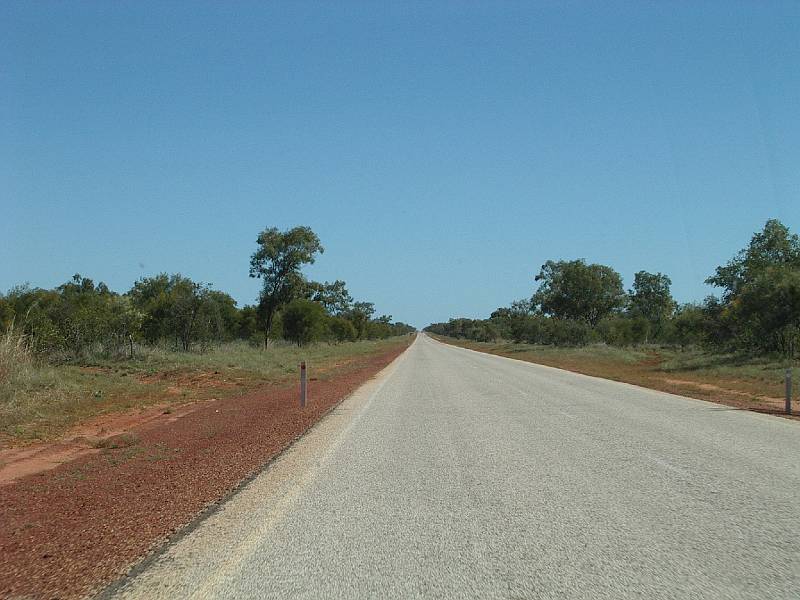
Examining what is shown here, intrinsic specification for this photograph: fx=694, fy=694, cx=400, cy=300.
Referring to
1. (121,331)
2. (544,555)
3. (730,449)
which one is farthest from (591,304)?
(544,555)

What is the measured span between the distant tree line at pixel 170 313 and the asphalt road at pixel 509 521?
49.8ft

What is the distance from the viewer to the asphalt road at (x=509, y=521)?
16.5 ft

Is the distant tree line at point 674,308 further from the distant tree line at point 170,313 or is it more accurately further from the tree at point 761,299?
the distant tree line at point 170,313

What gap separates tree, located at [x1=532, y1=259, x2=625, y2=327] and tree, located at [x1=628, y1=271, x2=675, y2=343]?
2683 cm

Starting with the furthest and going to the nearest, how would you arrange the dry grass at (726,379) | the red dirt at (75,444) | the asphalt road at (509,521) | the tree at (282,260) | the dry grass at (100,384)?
the tree at (282,260), the dry grass at (726,379), the dry grass at (100,384), the red dirt at (75,444), the asphalt road at (509,521)

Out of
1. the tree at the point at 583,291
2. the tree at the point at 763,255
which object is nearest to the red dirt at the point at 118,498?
the tree at the point at 763,255

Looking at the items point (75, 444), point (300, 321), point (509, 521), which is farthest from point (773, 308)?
point (300, 321)

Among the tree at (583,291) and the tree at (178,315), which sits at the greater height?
the tree at (583,291)

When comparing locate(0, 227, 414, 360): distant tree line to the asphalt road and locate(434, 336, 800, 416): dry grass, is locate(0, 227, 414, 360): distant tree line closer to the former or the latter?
the asphalt road

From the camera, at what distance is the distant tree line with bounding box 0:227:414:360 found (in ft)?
100

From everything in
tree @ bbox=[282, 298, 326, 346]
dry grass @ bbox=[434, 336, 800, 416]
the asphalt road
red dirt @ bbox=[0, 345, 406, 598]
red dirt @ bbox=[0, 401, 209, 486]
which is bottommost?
red dirt @ bbox=[0, 401, 209, 486]

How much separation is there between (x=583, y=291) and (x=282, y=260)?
41227 mm

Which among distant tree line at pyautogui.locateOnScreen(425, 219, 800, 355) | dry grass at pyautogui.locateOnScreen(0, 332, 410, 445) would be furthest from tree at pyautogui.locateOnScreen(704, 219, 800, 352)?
dry grass at pyautogui.locateOnScreen(0, 332, 410, 445)

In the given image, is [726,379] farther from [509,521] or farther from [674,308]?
[674,308]
